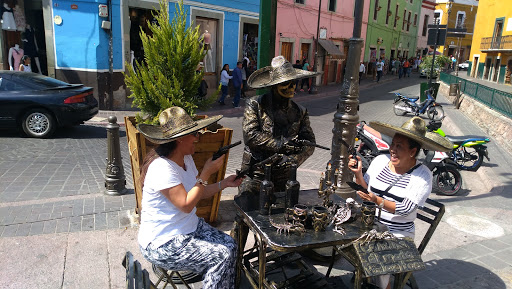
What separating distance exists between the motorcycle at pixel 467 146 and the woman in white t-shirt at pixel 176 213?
569cm

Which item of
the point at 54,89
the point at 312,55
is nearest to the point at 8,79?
the point at 54,89

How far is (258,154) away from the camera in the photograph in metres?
3.63

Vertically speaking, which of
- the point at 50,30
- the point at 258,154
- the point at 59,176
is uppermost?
the point at 50,30

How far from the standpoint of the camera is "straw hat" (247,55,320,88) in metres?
3.35

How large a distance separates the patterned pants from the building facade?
47.8m

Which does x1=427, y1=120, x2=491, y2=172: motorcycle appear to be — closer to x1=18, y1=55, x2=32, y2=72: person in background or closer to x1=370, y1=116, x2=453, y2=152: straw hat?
x1=370, y1=116, x2=453, y2=152: straw hat

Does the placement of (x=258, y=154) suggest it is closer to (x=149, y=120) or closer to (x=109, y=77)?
(x=149, y=120)

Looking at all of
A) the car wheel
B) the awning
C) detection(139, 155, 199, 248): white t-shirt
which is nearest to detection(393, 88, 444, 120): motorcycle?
the awning

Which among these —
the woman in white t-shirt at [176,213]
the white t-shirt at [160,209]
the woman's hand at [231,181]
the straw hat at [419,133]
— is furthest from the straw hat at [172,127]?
the straw hat at [419,133]

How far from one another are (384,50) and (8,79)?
32595 mm

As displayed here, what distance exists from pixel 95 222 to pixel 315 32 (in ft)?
68.0

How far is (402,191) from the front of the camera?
9.91ft

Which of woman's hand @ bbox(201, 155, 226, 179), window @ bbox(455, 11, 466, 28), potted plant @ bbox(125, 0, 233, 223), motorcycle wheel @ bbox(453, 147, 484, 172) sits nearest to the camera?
woman's hand @ bbox(201, 155, 226, 179)

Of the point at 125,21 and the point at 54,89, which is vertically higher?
the point at 125,21
